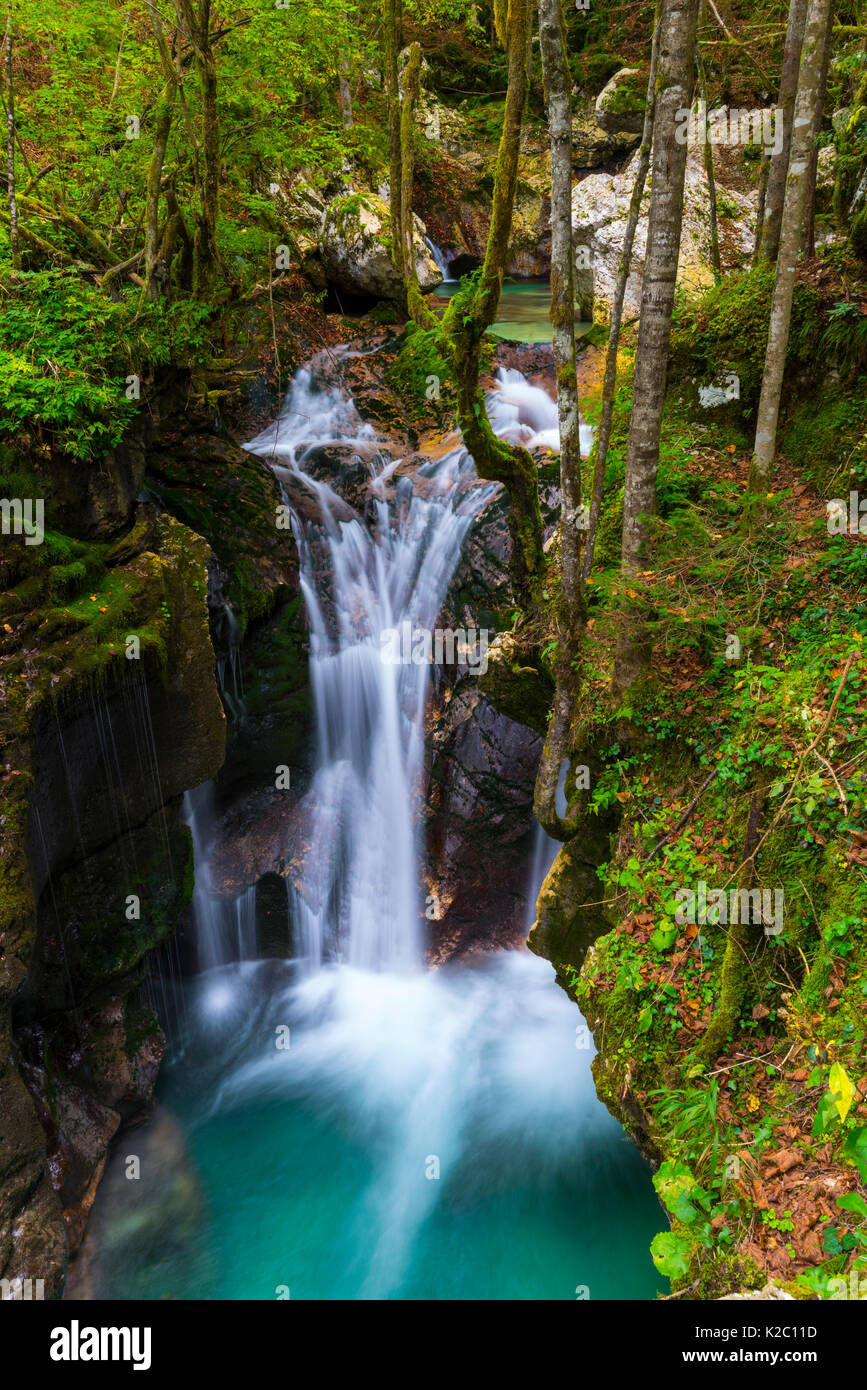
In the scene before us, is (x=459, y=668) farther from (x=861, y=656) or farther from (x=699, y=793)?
(x=861, y=656)

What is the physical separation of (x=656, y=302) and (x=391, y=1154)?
8.10 meters

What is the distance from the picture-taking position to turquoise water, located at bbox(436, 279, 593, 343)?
13938mm

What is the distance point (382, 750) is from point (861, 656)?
6924 mm

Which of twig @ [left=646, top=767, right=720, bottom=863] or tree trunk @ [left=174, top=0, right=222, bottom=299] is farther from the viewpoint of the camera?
tree trunk @ [left=174, top=0, right=222, bottom=299]

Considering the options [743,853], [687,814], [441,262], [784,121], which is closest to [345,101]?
[441,262]

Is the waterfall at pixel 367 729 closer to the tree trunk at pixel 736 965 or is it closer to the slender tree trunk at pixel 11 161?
the slender tree trunk at pixel 11 161

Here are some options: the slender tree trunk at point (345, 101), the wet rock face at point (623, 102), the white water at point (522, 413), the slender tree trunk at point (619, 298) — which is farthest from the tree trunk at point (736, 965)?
the wet rock face at point (623, 102)

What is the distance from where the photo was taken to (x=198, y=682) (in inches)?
296

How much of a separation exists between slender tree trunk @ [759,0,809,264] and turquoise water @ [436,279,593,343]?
587 cm

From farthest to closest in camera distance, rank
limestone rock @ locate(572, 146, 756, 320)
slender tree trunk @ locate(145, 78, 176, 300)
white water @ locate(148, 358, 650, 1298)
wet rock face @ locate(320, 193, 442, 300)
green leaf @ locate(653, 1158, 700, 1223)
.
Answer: wet rock face @ locate(320, 193, 442, 300), limestone rock @ locate(572, 146, 756, 320), slender tree trunk @ locate(145, 78, 176, 300), white water @ locate(148, 358, 650, 1298), green leaf @ locate(653, 1158, 700, 1223)

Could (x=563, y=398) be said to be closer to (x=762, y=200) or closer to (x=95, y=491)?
(x=95, y=491)

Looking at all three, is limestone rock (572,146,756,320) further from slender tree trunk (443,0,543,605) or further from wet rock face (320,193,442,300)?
slender tree trunk (443,0,543,605)

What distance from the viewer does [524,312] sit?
50.8 ft

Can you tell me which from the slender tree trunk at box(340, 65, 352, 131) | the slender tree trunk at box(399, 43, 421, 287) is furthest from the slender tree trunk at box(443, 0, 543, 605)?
the slender tree trunk at box(340, 65, 352, 131)
